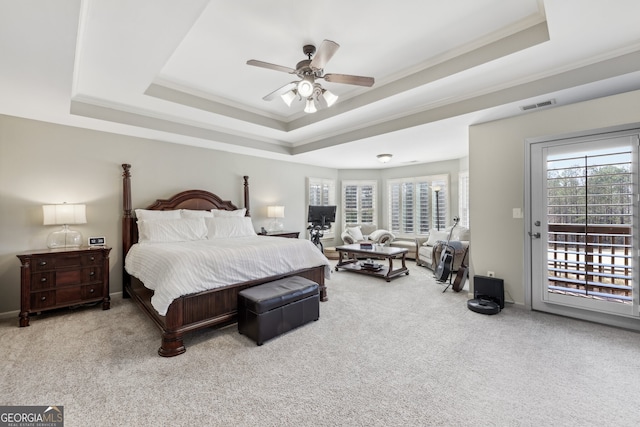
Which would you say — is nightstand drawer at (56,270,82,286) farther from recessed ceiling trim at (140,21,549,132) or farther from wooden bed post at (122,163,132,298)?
recessed ceiling trim at (140,21,549,132)

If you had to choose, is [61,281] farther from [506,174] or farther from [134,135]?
[506,174]

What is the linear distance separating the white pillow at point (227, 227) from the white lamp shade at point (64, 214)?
1573 mm

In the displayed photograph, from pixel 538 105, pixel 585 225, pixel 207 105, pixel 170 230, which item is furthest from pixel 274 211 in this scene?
pixel 585 225

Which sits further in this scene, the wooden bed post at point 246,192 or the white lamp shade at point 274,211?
the white lamp shade at point 274,211

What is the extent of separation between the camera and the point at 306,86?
2.82 metres

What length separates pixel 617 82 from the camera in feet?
8.89

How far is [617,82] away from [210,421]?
4.47 m

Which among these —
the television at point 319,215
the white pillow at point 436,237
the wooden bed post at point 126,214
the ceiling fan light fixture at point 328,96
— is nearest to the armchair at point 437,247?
the white pillow at point 436,237

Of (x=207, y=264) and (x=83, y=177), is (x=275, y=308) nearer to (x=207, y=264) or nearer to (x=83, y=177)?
(x=207, y=264)

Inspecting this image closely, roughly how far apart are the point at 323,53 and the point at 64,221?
12.2 ft

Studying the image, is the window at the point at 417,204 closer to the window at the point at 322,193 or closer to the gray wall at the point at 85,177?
the window at the point at 322,193

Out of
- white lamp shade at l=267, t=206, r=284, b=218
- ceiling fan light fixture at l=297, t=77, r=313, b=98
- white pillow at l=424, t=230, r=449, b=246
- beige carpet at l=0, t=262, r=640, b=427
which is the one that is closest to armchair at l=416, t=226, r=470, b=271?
white pillow at l=424, t=230, r=449, b=246

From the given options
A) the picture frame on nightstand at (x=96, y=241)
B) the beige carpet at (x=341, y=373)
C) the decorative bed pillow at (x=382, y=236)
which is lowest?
the beige carpet at (x=341, y=373)

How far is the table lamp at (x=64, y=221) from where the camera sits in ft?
11.4
